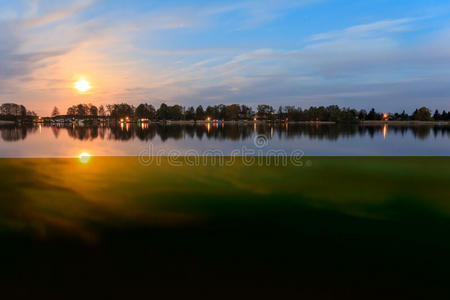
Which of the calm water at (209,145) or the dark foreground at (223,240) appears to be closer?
the dark foreground at (223,240)

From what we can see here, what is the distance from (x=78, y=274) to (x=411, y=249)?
958 cm

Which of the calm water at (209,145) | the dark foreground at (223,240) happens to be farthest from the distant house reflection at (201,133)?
the dark foreground at (223,240)

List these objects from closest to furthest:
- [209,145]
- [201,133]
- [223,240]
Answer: [223,240] < [209,145] < [201,133]

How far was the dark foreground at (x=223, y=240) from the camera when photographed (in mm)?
6848

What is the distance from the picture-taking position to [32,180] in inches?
707

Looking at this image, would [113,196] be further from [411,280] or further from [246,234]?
[411,280]

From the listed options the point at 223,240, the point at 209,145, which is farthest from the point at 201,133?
the point at 223,240

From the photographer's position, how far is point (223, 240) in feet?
30.0

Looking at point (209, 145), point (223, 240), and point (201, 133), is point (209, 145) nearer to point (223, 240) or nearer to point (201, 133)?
point (201, 133)

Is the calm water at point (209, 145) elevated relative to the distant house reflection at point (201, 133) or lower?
lower

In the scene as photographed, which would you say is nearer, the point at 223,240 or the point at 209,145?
the point at 223,240

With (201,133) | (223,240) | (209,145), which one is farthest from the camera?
(201,133)

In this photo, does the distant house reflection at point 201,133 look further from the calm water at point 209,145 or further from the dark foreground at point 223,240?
the dark foreground at point 223,240

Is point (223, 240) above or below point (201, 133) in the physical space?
below
